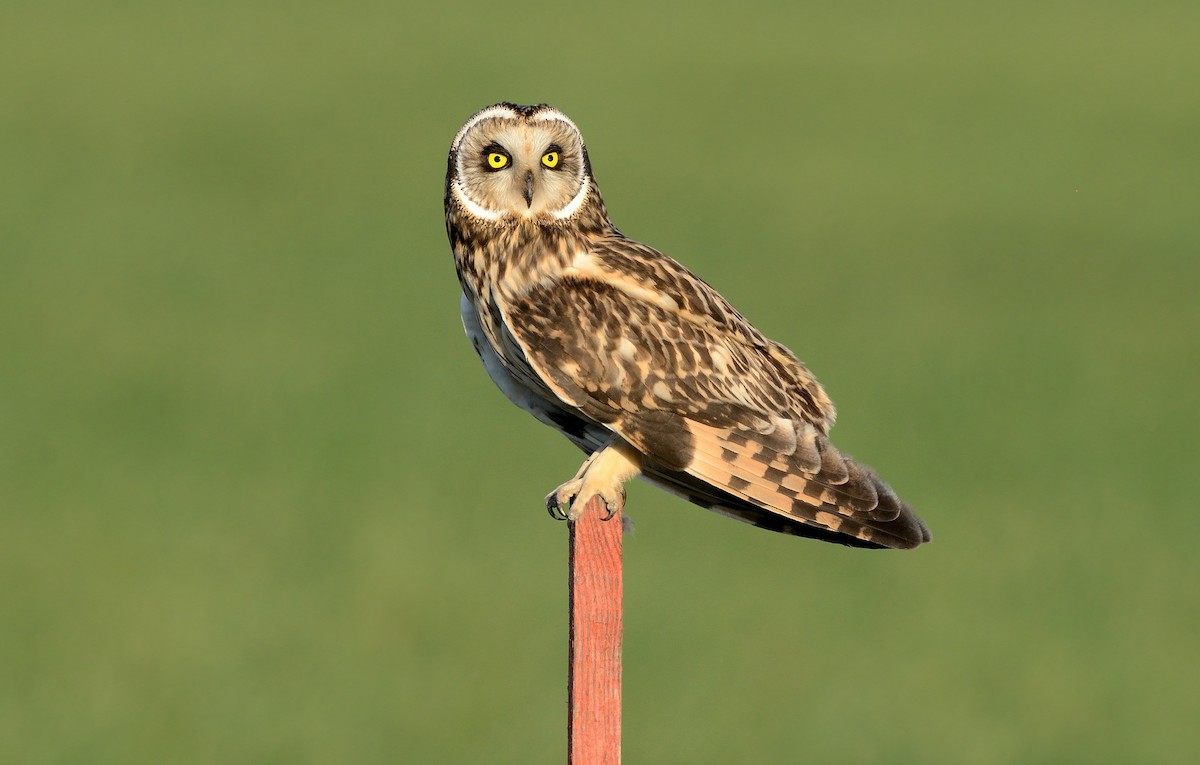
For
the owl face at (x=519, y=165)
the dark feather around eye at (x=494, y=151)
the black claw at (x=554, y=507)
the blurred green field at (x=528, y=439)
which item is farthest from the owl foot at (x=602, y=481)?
the blurred green field at (x=528, y=439)

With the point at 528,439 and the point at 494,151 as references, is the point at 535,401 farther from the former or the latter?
the point at 528,439

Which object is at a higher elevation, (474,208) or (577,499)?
(474,208)

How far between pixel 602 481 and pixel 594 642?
1.13 metres

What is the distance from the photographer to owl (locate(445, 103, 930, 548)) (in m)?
5.88

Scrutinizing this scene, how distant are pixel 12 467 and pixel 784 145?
25.3 meters

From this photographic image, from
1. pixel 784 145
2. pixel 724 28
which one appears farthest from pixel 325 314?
pixel 724 28

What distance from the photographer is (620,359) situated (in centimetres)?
617

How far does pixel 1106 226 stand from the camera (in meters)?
34.0

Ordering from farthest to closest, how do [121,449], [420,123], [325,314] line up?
[420,123] < [325,314] < [121,449]

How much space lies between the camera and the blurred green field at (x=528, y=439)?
559 inches

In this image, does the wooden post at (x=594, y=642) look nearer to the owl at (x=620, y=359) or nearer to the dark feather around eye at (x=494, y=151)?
the owl at (x=620, y=359)

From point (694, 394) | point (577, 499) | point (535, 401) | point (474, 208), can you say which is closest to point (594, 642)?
point (577, 499)

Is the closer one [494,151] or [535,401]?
[494,151]

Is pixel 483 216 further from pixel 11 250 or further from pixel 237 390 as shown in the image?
pixel 11 250
